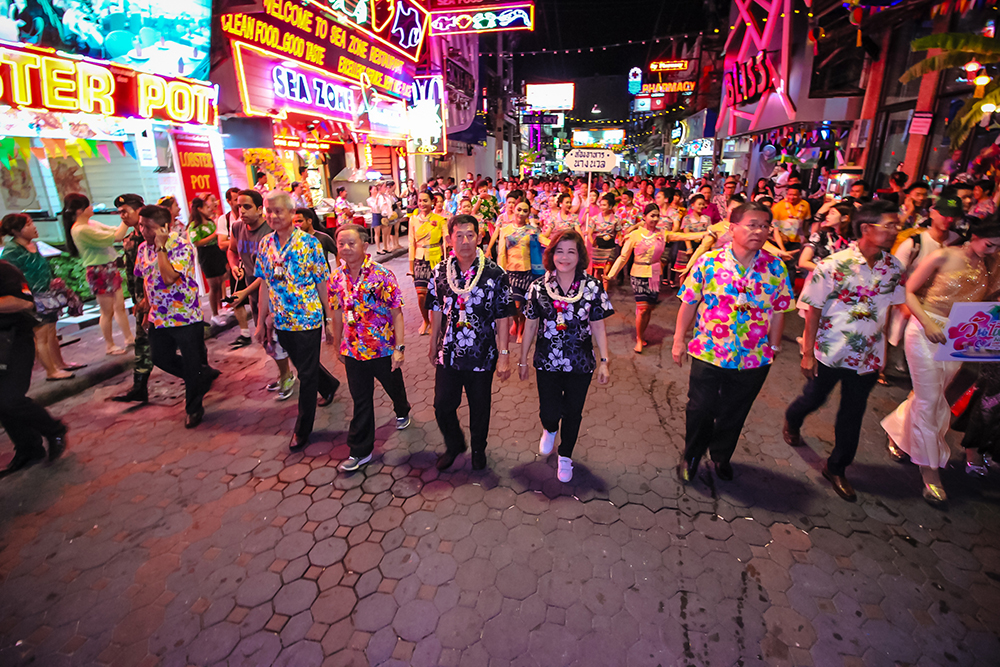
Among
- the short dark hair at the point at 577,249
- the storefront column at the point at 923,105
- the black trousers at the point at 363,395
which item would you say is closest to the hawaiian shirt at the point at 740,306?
the short dark hair at the point at 577,249

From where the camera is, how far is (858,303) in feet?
11.2

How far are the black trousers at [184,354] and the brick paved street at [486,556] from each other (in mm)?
359

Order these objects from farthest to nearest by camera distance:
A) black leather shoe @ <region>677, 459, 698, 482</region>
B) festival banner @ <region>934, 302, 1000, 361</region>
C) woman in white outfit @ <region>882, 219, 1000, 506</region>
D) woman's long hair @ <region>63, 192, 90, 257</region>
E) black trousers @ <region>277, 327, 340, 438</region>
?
woman's long hair @ <region>63, 192, 90, 257</region>, black trousers @ <region>277, 327, 340, 438</region>, black leather shoe @ <region>677, 459, 698, 482</region>, woman in white outfit @ <region>882, 219, 1000, 506</region>, festival banner @ <region>934, 302, 1000, 361</region>

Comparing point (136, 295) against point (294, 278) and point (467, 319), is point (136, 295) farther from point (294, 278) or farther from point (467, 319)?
point (467, 319)

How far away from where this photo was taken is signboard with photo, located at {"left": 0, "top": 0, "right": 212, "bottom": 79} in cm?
630

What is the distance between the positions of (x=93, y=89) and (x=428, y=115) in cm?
1331

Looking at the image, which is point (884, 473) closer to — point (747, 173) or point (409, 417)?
point (409, 417)

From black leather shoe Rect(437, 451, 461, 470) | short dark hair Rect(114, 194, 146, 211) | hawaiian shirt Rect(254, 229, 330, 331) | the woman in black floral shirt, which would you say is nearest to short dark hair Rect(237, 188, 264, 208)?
short dark hair Rect(114, 194, 146, 211)

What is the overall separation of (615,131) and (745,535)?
2273 inches

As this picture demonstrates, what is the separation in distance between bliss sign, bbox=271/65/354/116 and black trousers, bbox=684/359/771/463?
38.6 ft

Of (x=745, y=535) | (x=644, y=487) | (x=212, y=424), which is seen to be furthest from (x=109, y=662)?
(x=745, y=535)

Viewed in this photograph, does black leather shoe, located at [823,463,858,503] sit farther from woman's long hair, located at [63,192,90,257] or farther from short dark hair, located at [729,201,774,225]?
woman's long hair, located at [63,192,90,257]

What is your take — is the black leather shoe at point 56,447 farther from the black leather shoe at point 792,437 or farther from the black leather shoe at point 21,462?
the black leather shoe at point 792,437

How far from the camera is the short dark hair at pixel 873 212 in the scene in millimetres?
3205
